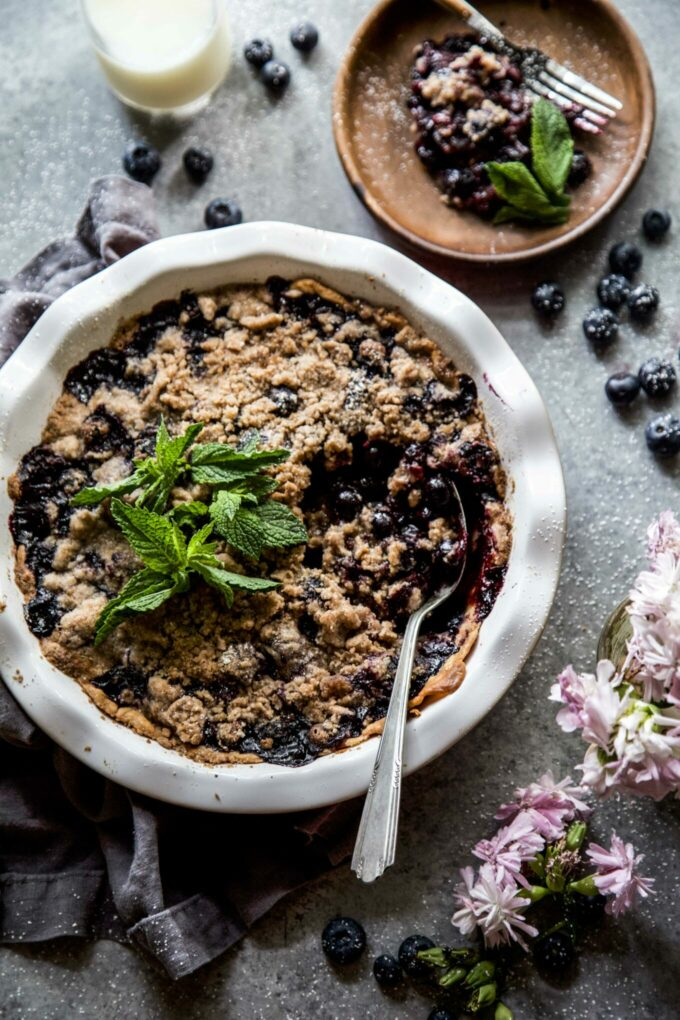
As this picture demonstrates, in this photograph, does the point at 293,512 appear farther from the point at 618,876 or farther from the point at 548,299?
the point at 618,876

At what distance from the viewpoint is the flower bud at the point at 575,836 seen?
250cm

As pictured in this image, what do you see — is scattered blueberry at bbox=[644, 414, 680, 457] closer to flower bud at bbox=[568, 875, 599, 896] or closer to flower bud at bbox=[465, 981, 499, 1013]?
flower bud at bbox=[568, 875, 599, 896]

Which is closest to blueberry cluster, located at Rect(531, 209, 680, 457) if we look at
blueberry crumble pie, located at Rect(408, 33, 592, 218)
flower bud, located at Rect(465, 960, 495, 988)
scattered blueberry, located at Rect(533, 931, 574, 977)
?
blueberry crumble pie, located at Rect(408, 33, 592, 218)

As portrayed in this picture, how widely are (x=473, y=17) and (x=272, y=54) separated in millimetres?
557

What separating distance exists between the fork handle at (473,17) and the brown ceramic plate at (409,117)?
6 cm

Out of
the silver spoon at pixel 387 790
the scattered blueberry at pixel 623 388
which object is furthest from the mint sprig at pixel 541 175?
the silver spoon at pixel 387 790

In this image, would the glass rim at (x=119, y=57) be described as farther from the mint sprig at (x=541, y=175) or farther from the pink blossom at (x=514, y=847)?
the pink blossom at (x=514, y=847)

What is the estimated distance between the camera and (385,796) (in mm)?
2266

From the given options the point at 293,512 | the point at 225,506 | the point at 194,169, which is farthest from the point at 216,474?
the point at 194,169

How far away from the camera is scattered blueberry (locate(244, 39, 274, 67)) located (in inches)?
117

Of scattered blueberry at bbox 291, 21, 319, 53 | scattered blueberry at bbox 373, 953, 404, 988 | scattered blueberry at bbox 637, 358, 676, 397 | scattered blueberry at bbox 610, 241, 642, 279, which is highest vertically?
scattered blueberry at bbox 291, 21, 319, 53

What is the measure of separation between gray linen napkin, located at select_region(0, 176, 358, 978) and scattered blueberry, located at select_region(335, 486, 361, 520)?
69 centimetres

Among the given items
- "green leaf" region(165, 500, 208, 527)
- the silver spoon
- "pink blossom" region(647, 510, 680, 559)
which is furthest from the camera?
"green leaf" region(165, 500, 208, 527)

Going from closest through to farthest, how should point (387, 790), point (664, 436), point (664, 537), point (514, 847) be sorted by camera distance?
point (664, 537)
point (387, 790)
point (514, 847)
point (664, 436)
